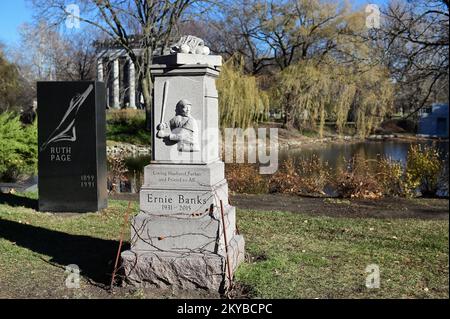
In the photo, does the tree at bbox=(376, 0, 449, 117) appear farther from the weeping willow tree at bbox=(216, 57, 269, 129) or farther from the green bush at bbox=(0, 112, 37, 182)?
the weeping willow tree at bbox=(216, 57, 269, 129)

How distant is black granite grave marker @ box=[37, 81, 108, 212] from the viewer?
1035 centimetres

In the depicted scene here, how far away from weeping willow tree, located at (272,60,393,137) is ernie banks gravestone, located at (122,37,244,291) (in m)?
27.0

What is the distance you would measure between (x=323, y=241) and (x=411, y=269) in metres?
1.76

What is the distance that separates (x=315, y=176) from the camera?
1388 centimetres

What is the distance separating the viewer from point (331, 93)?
33281mm

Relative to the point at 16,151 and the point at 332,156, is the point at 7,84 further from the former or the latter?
the point at 16,151

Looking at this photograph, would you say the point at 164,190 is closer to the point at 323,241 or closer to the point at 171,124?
the point at 171,124

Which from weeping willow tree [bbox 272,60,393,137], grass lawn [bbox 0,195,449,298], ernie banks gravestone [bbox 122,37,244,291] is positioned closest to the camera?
grass lawn [bbox 0,195,449,298]

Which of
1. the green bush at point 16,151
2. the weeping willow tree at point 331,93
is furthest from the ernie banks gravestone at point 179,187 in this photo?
the weeping willow tree at point 331,93

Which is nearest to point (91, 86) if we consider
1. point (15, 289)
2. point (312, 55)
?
point (15, 289)

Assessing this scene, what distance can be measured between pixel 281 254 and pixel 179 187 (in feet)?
5.82

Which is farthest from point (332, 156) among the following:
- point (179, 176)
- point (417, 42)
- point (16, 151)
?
point (179, 176)

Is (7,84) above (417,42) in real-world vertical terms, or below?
above

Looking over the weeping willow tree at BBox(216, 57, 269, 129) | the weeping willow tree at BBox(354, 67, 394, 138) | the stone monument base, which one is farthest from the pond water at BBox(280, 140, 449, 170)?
the stone monument base
